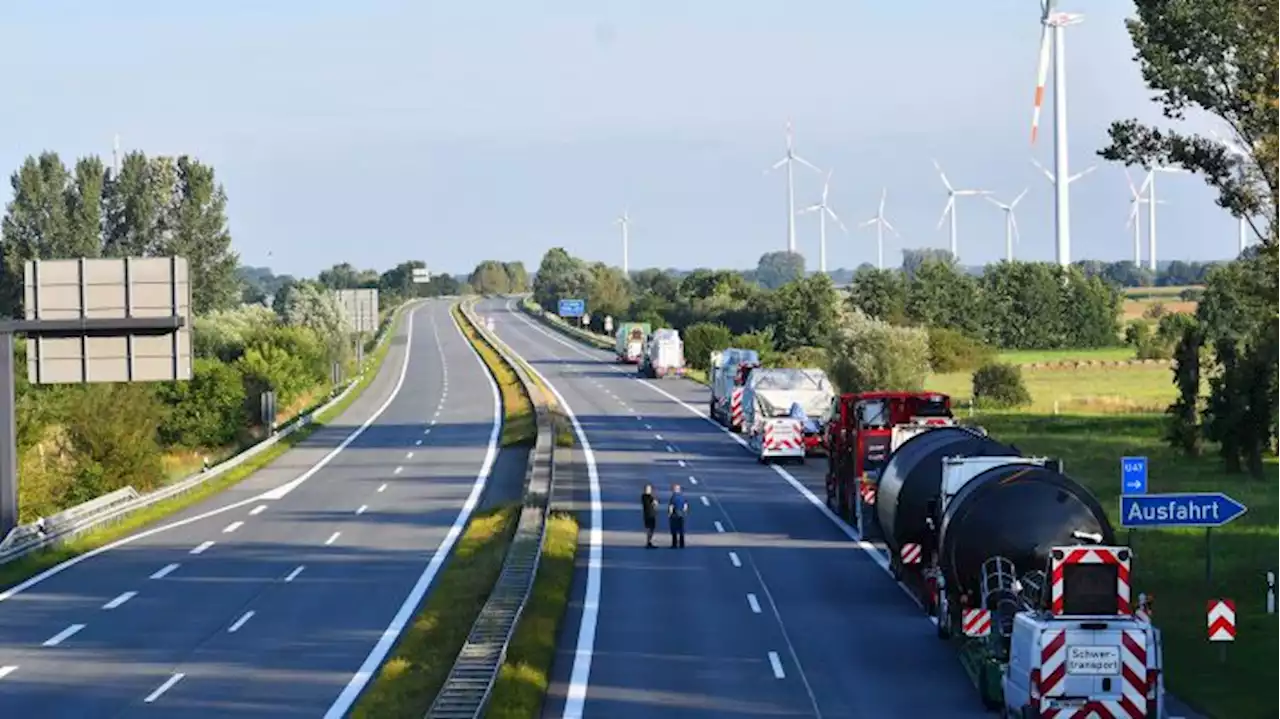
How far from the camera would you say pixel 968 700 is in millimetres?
25812

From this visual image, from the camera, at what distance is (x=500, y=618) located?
3041cm

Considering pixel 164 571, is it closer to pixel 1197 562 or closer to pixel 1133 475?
pixel 1133 475

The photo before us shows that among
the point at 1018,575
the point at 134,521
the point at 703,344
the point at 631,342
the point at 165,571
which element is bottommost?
the point at 165,571

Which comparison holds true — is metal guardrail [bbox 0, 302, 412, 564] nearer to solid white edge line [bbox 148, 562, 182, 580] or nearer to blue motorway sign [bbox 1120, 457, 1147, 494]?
solid white edge line [bbox 148, 562, 182, 580]

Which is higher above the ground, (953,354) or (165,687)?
(953,354)

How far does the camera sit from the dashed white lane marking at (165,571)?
41.2 metres

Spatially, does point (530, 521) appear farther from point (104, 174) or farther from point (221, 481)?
point (104, 174)

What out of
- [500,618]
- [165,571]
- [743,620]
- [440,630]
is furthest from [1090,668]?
[165,571]

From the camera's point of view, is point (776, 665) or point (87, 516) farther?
point (87, 516)

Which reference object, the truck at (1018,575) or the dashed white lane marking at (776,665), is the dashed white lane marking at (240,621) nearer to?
the dashed white lane marking at (776,665)

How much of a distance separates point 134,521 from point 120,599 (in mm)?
15097

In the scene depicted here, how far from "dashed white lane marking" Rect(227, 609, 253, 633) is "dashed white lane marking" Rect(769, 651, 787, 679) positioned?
10090 mm

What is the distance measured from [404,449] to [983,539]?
48477 mm

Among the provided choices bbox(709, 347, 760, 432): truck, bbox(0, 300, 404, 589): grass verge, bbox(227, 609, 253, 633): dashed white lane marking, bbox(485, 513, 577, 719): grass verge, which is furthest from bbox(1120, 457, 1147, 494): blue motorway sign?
bbox(709, 347, 760, 432): truck
